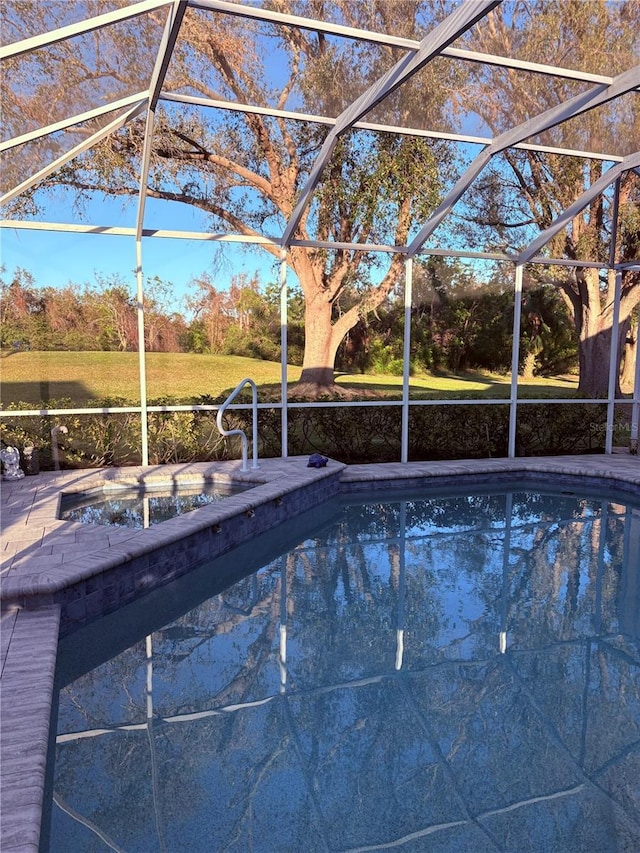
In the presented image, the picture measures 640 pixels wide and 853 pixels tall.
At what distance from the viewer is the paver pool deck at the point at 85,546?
98.3 inches

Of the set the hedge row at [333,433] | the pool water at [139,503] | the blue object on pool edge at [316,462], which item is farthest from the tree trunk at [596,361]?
the pool water at [139,503]

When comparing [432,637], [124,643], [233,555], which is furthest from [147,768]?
[233,555]

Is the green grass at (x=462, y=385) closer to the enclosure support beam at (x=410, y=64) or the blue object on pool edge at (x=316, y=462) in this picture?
the blue object on pool edge at (x=316, y=462)

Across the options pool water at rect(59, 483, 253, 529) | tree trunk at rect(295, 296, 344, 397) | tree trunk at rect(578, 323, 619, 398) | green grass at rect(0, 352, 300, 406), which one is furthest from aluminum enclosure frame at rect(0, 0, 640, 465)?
green grass at rect(0, 352, 300, 406)

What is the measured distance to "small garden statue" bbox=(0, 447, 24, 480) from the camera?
23.0 feet

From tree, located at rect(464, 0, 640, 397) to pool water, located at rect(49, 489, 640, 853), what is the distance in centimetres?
508

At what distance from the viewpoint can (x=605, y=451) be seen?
10.1 metres

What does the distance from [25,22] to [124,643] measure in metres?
5.76

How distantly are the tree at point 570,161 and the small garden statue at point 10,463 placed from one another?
6638 mm

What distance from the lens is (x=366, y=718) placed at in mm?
3191

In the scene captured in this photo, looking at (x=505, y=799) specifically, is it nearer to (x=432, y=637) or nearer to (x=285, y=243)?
(x=432, y=637)

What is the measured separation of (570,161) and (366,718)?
380 inches

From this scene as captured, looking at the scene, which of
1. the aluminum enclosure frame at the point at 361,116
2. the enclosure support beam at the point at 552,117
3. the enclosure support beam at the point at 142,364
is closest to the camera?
the aluminum enclosure frame at the point at 361,116

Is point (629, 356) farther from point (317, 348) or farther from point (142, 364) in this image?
point (142, 364)
